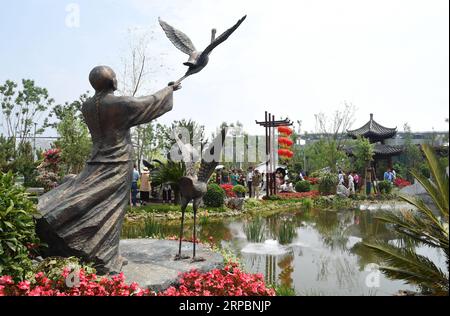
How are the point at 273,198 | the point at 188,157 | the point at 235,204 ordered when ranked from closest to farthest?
the point at 188,157 < the point at 235,204 < the point at 273,198

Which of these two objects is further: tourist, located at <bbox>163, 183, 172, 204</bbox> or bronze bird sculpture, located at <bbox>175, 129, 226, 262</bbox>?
tourist, located at <bbox>163, 183, 172, 204</bbox>

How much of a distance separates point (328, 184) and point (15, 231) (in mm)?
18393

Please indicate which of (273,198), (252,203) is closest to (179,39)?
(252,203)

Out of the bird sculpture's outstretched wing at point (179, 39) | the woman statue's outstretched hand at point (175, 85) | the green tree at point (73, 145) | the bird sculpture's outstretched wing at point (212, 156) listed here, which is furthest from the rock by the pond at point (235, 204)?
the woman statue's outstretched hand at point (175, 85)

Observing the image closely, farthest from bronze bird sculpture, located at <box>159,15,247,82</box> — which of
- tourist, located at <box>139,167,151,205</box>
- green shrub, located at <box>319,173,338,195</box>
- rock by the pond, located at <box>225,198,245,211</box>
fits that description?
green shrub, located at <box>319,173,338,195</box>

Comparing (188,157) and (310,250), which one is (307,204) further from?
(188,157)

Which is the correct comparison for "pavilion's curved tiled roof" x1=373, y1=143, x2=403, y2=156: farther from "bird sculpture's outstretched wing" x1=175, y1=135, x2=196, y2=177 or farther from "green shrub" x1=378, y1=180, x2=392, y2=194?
"bird sculpture's outstretched wing" x1=175, y1=135, x2=196, y2=177

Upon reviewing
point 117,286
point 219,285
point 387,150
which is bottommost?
point 219,285

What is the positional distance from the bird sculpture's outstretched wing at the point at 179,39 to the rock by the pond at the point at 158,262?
2.85 metres

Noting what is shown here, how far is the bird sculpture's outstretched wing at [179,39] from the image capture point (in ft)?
17.5

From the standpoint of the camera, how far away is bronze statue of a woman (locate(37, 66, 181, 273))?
164 inches

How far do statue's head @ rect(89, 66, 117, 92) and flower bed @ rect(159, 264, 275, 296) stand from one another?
242 centimetres

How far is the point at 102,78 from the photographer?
4.56 meters
